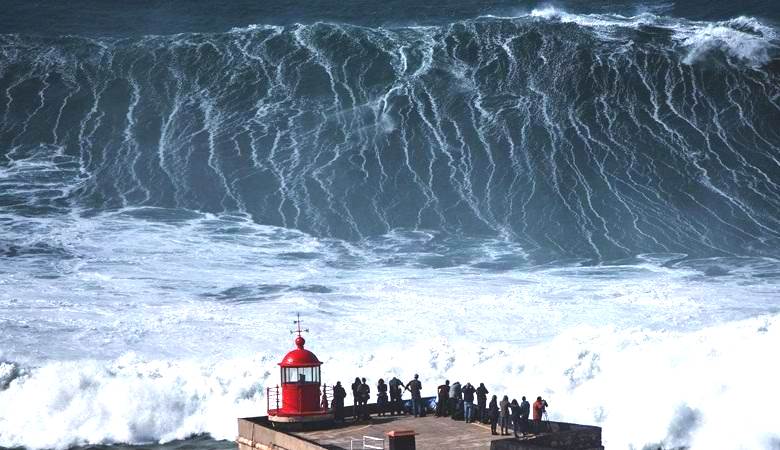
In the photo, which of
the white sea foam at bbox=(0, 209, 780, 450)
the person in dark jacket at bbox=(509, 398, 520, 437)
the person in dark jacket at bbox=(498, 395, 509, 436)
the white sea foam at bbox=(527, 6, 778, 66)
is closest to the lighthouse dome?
the person in dark jacket at bbox=(498, 395, 509, 436)

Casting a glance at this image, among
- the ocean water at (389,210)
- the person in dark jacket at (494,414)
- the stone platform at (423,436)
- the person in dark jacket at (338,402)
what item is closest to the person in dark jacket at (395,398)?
the stone platform at (423,436)

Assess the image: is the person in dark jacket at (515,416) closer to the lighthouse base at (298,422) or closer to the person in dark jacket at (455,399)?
the person in dark jacket at (455,399)

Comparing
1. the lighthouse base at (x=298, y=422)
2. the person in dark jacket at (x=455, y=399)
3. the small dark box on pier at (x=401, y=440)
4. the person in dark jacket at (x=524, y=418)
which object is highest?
the person in dark jacket at (x=455, y=399)

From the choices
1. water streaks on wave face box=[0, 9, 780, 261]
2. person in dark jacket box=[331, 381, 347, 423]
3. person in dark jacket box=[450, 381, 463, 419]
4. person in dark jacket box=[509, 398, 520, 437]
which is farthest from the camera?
water streaks on wave face box=[0, 9, 780, 261]

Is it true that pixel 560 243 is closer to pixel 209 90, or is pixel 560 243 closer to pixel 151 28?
pixel 209 90

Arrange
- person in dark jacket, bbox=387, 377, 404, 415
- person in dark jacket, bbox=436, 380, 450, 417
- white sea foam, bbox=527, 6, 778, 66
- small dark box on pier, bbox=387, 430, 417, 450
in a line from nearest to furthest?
small dark box on pier, bbox=387, 430, 417, 450 < person in dark jacket, bbox=436, 380, 450, 417 < person in dark jacket, bbox=387, 377, 404, 415 < white sea foam, bbox=527, 6, 778, 66

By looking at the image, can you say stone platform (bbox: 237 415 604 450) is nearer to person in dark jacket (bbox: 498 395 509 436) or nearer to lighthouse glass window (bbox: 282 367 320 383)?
person in dark jacket (bbox: 498 395 509 436)

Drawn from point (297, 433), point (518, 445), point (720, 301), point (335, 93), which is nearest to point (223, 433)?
point (297, 433)
